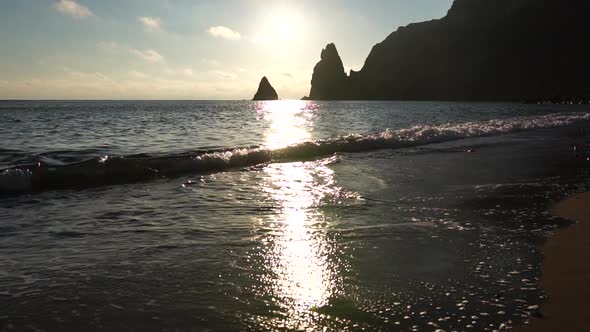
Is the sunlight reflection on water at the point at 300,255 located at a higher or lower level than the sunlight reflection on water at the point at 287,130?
lower

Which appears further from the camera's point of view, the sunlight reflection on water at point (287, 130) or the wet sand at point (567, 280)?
the sunlight reflection on water at point (287, 130)

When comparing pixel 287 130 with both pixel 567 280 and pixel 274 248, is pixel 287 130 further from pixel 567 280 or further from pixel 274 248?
pixel 567 280

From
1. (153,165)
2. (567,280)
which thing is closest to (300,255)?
(567,280)

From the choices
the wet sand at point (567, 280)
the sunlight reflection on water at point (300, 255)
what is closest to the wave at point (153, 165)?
the sunlight reflection on water at point (300, 255)

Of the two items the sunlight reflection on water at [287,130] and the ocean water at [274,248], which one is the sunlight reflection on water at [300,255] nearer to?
the ocean water at [274,248]

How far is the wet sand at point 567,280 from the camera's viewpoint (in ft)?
12.2

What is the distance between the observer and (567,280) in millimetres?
4676

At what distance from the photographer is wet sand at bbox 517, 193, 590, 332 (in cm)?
371

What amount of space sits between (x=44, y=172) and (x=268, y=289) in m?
9.94

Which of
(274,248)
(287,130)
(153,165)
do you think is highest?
(287,130)

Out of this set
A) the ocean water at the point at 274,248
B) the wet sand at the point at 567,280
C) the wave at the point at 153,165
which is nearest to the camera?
the wet sand at the point at 567,280

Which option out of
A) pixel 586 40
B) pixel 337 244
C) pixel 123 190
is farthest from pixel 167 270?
pixel 586 40

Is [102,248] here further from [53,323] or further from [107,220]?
[53,323]

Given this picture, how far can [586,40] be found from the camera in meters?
171
